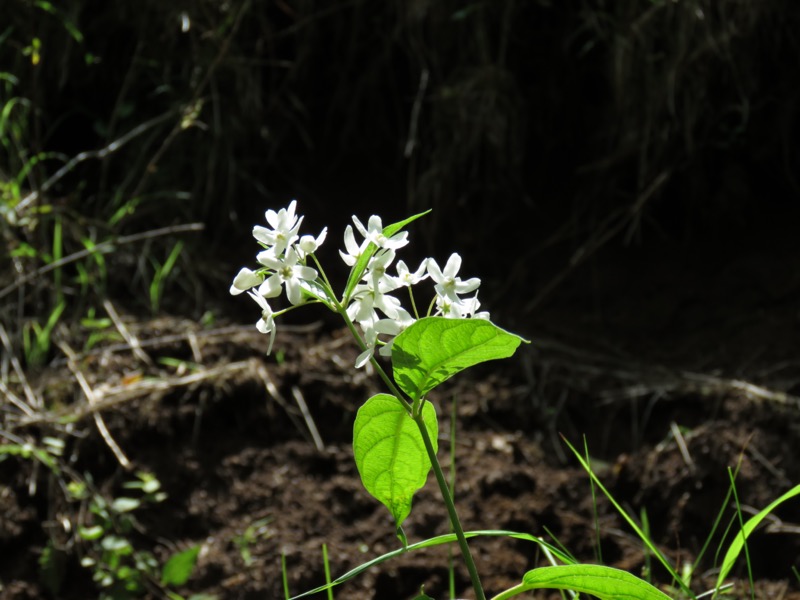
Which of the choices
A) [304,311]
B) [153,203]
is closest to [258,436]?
[304,311]

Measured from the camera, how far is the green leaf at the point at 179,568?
2021 mm

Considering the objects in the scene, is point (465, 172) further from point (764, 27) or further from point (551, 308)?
point (764, 27)

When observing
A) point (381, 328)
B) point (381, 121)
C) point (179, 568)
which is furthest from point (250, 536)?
point (381, 121)

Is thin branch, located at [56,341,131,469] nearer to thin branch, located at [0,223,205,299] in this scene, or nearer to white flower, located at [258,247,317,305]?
thin branch, located at [0,223,205,299]

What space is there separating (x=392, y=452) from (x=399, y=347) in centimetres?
17

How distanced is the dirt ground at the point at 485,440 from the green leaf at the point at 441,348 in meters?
1.01

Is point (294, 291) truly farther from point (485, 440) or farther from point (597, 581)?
point (485, 440)

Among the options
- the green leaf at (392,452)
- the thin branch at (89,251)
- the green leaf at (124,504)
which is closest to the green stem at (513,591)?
the green leaf at (392,452)

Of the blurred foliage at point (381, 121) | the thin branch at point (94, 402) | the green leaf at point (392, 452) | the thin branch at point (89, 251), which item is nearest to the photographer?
the green leaf at point (392, 452)

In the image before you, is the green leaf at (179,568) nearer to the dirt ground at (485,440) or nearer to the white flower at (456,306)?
the dirt ground at (485,440)

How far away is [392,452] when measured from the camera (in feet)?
3.49

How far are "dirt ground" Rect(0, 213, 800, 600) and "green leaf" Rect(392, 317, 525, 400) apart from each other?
101 centimetres

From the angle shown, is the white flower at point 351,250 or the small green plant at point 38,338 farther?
the small green plant at point 38,338

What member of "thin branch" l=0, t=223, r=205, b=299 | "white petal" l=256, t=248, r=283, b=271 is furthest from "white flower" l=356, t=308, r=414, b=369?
"thin branch" l=0, t=223, r=205, b=299
